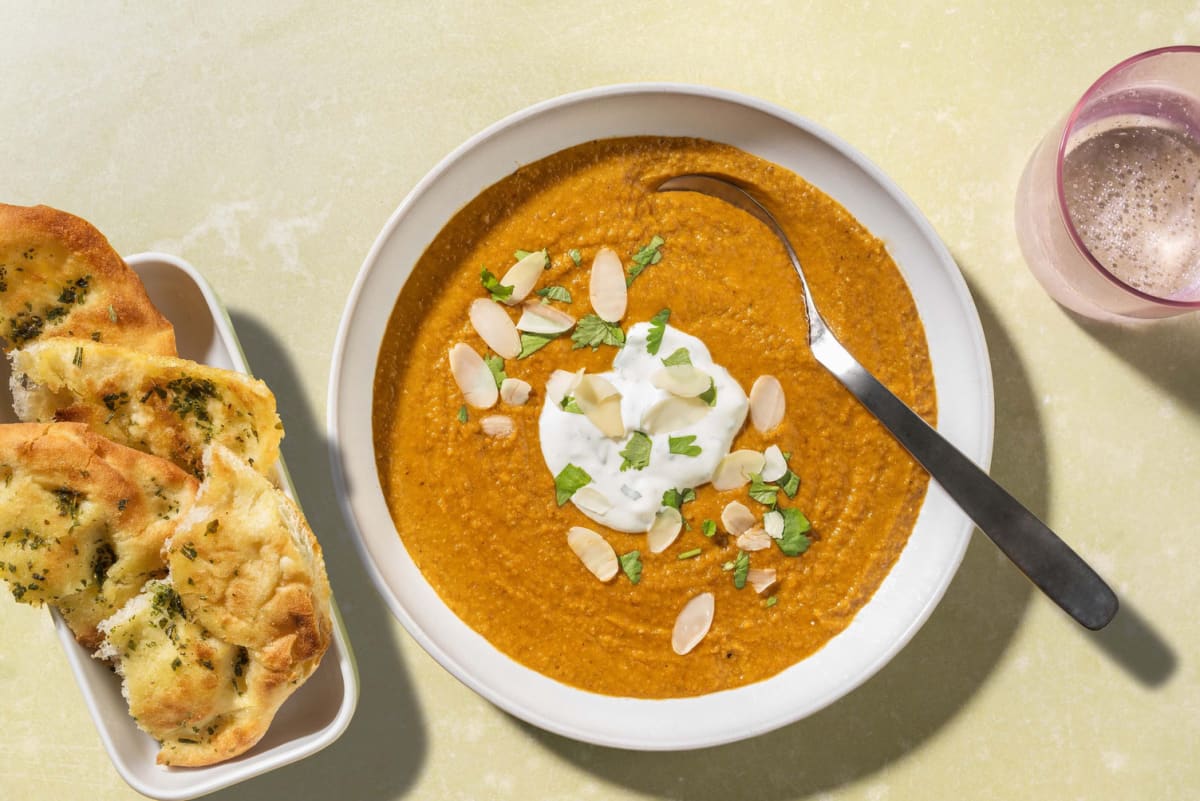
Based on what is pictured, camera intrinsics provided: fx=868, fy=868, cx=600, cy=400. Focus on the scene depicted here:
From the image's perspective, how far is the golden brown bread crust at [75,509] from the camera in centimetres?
187

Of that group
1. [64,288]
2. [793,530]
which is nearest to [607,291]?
[793,530]

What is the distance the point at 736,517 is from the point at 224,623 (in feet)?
4.15

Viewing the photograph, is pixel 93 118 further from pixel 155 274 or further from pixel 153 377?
pixel 153 377

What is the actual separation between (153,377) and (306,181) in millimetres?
798

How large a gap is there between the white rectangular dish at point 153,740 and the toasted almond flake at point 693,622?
0.84m

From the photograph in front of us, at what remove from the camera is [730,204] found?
235 cm

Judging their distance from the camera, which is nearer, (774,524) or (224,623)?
(224,623)

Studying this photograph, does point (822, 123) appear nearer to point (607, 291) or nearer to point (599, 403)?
point (607, 291)

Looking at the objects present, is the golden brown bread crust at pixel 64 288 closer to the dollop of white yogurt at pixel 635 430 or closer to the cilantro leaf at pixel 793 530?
the dollop of white yogurt at pixel 635 430

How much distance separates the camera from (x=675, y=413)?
2275 mm

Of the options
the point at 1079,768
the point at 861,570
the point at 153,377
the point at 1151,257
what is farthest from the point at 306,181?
the point at 1079,768

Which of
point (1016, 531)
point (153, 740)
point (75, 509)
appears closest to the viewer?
point (75, 509)

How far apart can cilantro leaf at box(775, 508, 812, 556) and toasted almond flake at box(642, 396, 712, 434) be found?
1.14 feet

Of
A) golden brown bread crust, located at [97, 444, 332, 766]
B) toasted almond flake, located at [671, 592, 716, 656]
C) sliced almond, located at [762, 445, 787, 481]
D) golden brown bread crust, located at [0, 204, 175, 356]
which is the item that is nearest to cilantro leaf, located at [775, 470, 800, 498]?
sliced almond, located at [762, 445, 787, 481]
